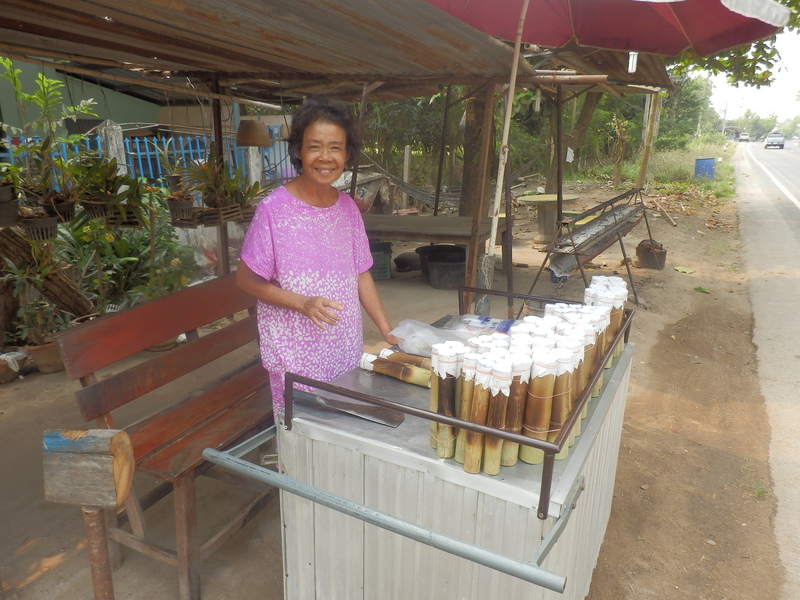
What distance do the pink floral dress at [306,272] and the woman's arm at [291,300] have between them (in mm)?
40

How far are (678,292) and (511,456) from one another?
6460mm

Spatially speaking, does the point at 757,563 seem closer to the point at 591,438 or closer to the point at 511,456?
the point at 591,438

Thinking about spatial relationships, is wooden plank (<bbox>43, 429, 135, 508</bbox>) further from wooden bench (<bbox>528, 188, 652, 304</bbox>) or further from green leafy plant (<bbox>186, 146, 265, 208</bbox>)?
wooden bench (<bbox>528, 188, 652, 304</bbox>)

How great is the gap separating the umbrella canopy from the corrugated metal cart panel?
2657 mm

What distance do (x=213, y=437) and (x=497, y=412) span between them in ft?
4.58

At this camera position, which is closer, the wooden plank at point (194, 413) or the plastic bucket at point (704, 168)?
the wooden plank at point (194, 413)

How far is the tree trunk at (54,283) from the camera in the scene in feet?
13.1

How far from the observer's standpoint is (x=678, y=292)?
695 centimetres

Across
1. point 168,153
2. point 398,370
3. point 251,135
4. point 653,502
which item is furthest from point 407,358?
point 168,153

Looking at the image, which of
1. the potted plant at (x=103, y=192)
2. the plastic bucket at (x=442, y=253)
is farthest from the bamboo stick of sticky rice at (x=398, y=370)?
the plastic bucket at (x=442, y=253)

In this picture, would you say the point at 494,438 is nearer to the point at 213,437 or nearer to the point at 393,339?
the point at 393,339

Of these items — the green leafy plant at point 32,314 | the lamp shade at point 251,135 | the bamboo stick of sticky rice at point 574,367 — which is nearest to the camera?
the bamboo stick of sticky rice at point 574,367

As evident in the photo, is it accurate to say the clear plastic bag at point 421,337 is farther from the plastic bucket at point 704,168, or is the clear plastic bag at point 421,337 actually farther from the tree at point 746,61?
the plastic bucket at point 704,168

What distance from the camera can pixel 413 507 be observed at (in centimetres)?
147
